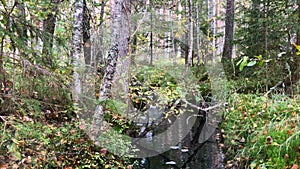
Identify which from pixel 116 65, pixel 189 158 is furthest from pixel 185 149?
pixel 116 65

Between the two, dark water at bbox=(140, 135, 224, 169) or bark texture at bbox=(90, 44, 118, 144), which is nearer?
bark texture at bbox=(90, 44, 118, 144)

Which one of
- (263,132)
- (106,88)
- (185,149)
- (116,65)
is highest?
(116,65)

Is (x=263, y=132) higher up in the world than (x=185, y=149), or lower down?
higher up

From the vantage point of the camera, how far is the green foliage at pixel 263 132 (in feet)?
11.1

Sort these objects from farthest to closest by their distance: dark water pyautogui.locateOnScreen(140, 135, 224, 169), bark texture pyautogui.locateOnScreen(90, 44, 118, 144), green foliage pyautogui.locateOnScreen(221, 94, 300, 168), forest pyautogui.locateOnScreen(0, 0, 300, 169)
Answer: dark water pyautogui.locateOnScreen(140, 135, 224, 169) < bark texture pyautogui.locateOnScreen(90, 44, 118, 144) < green foliage pyautogui.locateOnScreen(221, 94, 300, 168) < forest pyautogui.locateOnScreen(0, 0, 300, 169)

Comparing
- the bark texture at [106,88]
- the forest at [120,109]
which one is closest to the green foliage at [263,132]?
the forest at [120,109]

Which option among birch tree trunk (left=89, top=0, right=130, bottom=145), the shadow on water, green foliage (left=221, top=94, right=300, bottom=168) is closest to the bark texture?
birch tree trunk (left=89, top=0, right=130, bottom=145)

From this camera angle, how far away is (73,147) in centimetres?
414

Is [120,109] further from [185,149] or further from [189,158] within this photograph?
[185,149]

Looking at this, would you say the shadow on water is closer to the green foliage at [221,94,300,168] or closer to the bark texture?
the green foliage at [221,94,300,168]

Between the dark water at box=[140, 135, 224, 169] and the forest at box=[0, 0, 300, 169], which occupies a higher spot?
the forest at box=[0, 0, 300, 169]

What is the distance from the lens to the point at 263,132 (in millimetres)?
4043

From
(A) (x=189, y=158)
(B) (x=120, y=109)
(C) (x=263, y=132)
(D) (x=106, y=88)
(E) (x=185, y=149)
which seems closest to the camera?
(C) (x=263, y=132)

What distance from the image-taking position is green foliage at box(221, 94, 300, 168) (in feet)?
11.1
